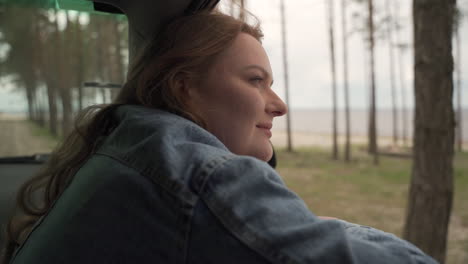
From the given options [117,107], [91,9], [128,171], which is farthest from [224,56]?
[91,9]

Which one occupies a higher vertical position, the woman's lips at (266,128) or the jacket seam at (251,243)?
the woman's lips at (266,128)

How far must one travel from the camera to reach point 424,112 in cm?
244

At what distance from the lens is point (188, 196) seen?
580 mm

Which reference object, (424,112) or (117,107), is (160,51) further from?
(424,112)

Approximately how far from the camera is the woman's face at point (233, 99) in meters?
0.96

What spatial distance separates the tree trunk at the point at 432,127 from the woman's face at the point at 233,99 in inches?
75.7

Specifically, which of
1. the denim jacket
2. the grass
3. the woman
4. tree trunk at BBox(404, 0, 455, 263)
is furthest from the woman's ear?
the grass

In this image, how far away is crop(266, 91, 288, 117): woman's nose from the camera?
1054mm

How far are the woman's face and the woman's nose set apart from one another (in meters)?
0.05

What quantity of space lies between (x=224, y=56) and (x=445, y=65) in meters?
2.04

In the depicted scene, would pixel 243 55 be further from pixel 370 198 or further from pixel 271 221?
pixel 370 198

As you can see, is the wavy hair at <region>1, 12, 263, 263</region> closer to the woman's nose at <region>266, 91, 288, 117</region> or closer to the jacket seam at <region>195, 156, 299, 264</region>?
the woman's nose at <region>266, 91, 288, 117</region>

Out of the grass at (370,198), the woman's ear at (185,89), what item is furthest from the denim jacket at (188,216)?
the grass at (370,198)

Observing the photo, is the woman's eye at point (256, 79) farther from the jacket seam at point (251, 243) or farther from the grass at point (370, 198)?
the grass at point (370, 198)
